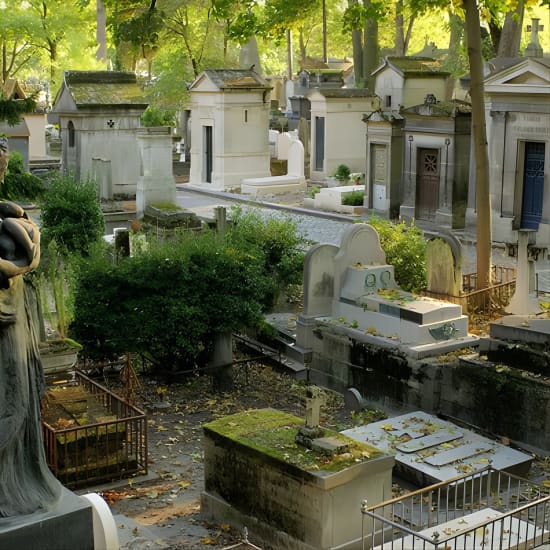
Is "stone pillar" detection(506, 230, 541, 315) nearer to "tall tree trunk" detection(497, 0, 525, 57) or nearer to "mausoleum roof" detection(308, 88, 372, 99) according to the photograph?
"tall tree trunk" detection(497, 0, 525, 57)

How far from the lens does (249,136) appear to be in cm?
2975

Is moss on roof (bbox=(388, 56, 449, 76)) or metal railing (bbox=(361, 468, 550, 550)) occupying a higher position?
moss on roof (bbox=(388, 56, 449, 76))

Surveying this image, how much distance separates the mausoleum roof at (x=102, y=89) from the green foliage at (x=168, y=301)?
11434 mm

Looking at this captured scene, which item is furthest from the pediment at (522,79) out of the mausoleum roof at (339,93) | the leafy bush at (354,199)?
the mausoleum roof at (339,93)

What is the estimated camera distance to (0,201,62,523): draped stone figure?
5.62 meters

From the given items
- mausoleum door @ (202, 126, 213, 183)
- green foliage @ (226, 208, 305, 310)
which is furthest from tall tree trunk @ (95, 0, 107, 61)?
green foliage @ (226, 208, 305, 310)

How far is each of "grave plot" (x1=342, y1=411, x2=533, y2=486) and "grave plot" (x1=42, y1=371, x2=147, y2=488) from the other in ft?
7.31

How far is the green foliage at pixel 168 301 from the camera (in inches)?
480

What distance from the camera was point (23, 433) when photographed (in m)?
5.77

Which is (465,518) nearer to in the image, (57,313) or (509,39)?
(57,313)

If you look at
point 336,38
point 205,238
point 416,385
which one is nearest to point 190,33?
point 336,38

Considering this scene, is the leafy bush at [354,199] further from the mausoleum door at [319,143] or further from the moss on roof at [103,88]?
the moss on roof at [103,88]

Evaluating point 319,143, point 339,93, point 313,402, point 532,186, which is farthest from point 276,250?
point 319,143

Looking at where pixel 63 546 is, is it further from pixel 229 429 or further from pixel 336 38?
pixel 336 38
